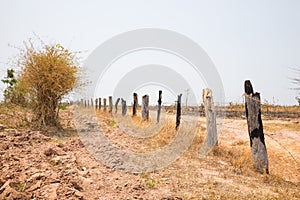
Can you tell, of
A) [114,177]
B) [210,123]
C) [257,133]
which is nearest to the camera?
[114,177]

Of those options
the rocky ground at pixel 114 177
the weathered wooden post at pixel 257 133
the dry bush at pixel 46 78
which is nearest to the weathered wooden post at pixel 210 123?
the rocky ground at pixel 114 177

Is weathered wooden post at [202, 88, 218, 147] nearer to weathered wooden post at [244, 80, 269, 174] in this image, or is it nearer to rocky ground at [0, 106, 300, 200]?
rocky ground at [0, 106, 300, 200]

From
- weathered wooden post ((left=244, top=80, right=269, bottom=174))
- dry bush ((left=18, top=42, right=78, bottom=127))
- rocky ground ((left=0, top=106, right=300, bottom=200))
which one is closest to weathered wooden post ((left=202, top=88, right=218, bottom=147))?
rocky ground ((left=0, top=106, right=300, bottom=200))

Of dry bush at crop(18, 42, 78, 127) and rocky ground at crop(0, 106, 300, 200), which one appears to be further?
dry bush at crop(18, 42, 78, 127)

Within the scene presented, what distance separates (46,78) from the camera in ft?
31.6

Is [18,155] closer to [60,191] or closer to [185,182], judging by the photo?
[60,191]

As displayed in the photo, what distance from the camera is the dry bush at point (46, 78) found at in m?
9.62

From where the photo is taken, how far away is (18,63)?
983 centimetres

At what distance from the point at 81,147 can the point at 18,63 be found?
499 cm

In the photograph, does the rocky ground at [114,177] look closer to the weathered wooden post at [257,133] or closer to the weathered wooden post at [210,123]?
the weathered wooden post at [257,133]

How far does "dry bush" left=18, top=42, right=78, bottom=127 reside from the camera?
9625 millimetres

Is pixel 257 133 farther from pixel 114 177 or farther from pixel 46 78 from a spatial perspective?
pixel 46 78

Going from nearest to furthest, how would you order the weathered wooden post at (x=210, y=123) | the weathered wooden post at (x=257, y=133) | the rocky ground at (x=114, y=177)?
the rocky ground at (x=114, y=177) < the weathered wooden post at (x=257, y=133) < the weathered wooden post at (x=210, y=123)

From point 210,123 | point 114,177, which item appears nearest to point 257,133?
point 210,123
